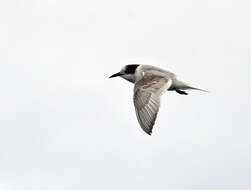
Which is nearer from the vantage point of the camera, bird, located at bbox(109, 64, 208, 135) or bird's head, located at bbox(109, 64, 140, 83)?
bird, located at bbox(109, 64, 208, 135)

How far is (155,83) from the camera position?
39.1 metres

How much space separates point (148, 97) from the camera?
37.3 m

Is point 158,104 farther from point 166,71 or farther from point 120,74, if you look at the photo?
point 120,74

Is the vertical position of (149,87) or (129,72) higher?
(149,87)

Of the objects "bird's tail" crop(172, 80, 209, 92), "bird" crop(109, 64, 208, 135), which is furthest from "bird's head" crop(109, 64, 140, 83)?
"bird's tail" crop(172, 80, 209, 92)

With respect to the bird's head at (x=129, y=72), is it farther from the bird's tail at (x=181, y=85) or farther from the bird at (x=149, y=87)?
the bird's tail at (x=181, y=85)

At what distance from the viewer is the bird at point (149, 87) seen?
117 feet

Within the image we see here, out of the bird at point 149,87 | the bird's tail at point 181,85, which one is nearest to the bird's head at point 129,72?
the bird at point 149,87

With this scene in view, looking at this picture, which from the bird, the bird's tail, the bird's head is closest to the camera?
the bird

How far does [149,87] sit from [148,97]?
3.83ft

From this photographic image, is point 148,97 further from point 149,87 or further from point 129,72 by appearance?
point 129,72

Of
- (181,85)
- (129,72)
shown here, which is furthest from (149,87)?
(129,72)

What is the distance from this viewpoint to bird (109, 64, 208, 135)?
117ft

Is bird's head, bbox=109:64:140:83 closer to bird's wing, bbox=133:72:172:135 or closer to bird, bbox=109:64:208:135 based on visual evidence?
bird, bbox=109:64:208:135
